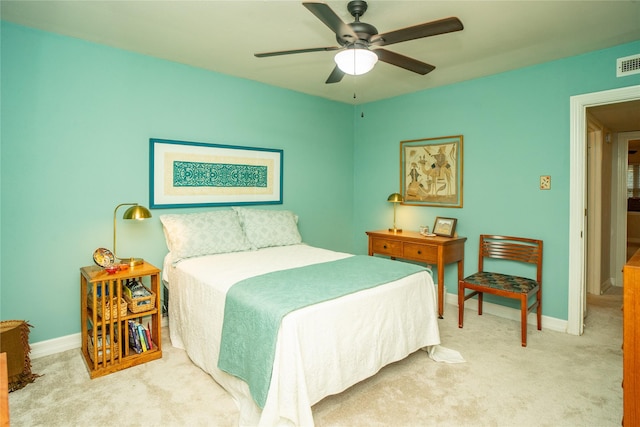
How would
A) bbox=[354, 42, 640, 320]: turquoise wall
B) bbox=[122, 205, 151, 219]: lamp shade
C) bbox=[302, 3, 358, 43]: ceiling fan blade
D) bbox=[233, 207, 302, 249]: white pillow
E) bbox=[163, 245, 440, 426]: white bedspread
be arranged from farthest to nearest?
bbox=[233, 207, 302, 249]: white pillow, bbox=[354, 42, 640, 320]: turquoise wall, bbox=[122, 205, 151, 219]: lamp shade, bbox=[163, 245, 440, 426]: white bedspread, bbox=[302, 3, 358, 43]: ceiling fan blade

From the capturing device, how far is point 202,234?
9.77 feet

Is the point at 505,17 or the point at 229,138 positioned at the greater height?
the point at 505,17

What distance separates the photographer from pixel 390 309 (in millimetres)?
2232

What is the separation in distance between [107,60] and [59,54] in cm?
32

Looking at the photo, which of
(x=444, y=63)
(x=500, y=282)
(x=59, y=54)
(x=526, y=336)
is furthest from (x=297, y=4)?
(x=526, y=336)

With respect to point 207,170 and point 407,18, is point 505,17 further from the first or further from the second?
point 207,170

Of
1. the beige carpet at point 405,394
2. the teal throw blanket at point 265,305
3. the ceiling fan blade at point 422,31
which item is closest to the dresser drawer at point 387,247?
the beige carpet at point 405,394

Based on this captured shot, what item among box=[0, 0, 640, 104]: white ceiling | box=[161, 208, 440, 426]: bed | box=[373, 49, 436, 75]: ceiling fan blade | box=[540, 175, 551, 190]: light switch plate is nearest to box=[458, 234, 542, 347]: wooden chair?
box=[540, 175, 551, 190]: light switch plate

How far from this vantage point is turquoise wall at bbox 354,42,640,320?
3059 mm

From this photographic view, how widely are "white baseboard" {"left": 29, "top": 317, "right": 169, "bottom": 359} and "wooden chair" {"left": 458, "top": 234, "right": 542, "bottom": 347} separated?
3.24 metres

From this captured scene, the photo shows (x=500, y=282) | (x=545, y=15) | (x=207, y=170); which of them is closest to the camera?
(x=545, y=15)

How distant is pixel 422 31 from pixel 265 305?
167cm

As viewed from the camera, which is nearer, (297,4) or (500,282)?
(297,4)

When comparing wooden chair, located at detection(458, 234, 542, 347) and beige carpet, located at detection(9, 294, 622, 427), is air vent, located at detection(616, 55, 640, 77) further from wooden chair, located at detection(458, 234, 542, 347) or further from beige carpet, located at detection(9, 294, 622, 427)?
beige carpet, located at detection(9, 294, 622, 427)
